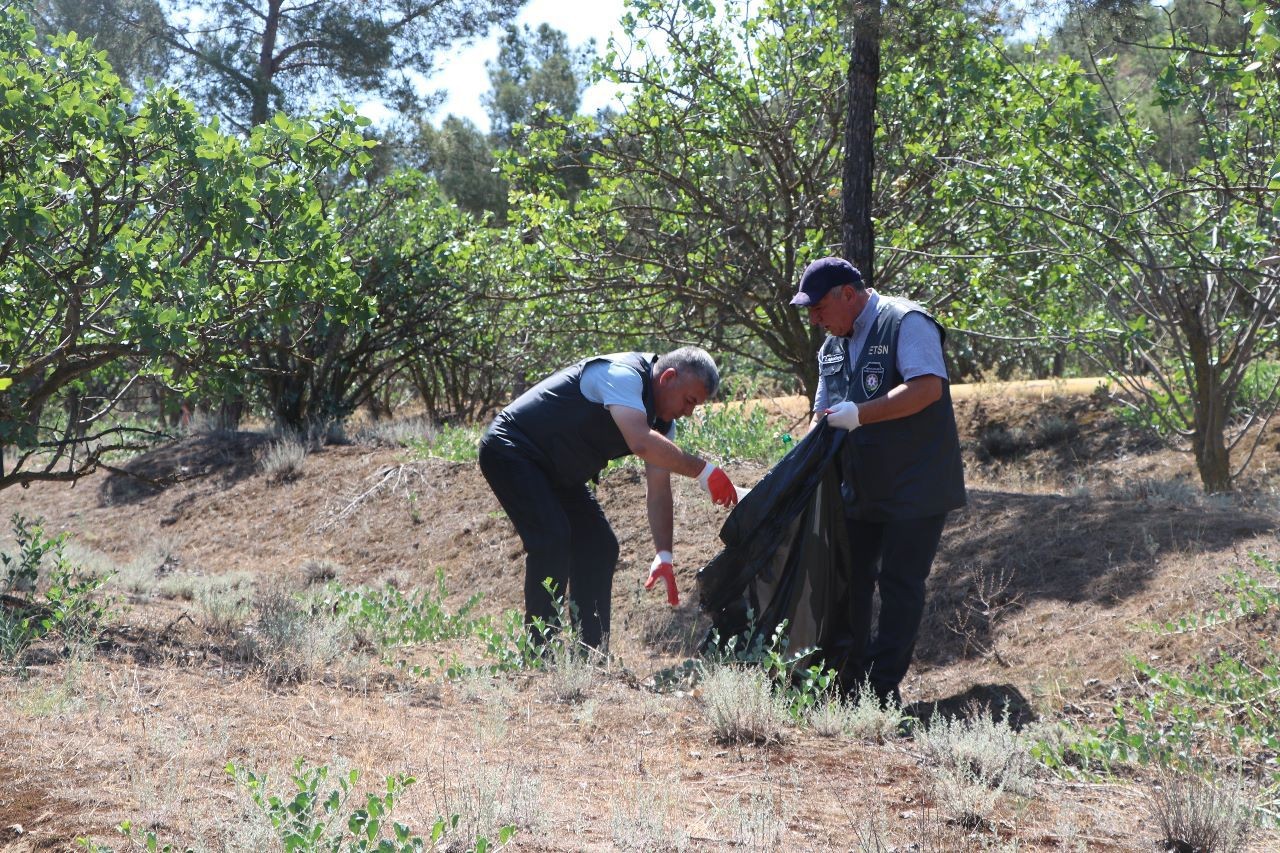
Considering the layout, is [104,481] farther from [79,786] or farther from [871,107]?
[79,786]

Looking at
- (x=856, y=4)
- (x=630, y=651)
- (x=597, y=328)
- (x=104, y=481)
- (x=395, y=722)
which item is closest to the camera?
(x=395, y=722)

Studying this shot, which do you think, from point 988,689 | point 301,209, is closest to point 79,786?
point 301,209

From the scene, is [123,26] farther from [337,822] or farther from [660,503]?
[337,822]

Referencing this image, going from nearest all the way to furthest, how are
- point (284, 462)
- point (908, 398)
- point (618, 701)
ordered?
point (908, 398), point (618, 701), point (284, 462)

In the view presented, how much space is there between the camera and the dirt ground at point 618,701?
10.2ft

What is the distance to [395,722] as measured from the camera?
4.09 m

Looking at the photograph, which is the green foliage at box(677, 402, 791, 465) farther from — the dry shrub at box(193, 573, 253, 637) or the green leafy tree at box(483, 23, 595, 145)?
the green leafy tree at box(483, 23, 595, 145)

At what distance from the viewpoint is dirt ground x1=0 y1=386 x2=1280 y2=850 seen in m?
3.12

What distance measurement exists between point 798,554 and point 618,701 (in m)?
0.93

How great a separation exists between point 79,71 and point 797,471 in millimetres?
3342

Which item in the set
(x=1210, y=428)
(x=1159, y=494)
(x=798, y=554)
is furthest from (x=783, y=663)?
(x=1210, y=428)

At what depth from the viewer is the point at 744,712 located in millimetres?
3977

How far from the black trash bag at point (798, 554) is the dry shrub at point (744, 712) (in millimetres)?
628

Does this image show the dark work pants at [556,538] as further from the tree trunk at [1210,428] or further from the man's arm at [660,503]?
the tree trunk at [1210,428]
